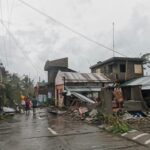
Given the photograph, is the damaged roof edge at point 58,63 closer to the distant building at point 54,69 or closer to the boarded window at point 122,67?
the distant building at point 54,69

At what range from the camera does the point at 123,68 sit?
132 feet

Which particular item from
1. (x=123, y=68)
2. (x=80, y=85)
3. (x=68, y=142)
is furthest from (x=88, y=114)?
(x=123, y=68)

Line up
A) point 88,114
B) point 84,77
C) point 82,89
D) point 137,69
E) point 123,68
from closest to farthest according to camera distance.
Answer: point 88,114 → point 82,89 → point 84,77 → point 123,68 → point 137,69

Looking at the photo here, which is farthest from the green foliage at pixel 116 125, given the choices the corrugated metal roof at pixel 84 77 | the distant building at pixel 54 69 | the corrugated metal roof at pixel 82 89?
the distant building at pixel 54 69

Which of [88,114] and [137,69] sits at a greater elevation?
[137,69]

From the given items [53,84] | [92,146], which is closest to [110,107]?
[92,146]

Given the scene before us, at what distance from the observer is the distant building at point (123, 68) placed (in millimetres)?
39375

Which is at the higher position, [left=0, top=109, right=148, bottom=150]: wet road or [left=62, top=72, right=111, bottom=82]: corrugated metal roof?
[left=62, top=72, right=111, bottom=82]: corrugated metal roof

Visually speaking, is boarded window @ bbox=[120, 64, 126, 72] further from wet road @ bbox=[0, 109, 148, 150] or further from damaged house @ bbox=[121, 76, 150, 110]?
wet road @ bbox=[0, 109, 148, 150]

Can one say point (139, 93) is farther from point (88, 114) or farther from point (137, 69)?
point (137, 69)

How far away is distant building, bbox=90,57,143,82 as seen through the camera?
3938 centimetres

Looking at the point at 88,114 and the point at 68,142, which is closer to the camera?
Result: the point at 68,142

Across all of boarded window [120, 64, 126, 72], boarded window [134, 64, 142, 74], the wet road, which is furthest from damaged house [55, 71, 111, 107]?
the wet road

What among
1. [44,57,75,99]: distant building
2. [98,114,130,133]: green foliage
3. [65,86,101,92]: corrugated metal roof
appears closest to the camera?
[98,114,130,133]: green foliage
